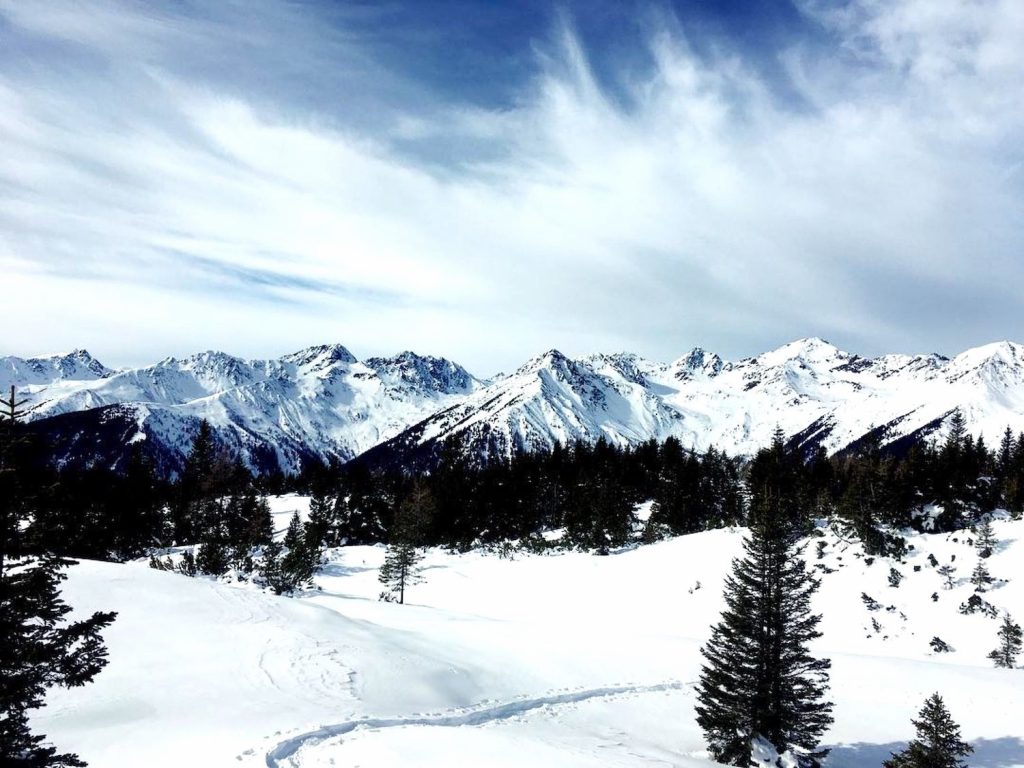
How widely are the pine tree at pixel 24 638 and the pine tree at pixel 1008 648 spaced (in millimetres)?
48995

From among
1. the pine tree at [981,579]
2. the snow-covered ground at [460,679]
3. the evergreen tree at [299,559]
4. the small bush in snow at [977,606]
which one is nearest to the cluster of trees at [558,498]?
the evergreen tree at [299,559]

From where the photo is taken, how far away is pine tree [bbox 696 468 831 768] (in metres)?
21.9

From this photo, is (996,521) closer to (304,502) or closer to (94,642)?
(94,642)

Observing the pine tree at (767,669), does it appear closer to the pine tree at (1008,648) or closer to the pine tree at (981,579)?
the pine tree at (1008,648)

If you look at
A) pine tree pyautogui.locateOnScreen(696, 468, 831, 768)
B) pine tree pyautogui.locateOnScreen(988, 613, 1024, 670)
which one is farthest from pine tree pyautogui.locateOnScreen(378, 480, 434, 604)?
pine tree pyautogui.locateOnScreen(988, 613, 1024, 670)

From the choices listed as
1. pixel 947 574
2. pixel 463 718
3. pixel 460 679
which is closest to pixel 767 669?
pixel 463 718

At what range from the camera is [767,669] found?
22.3 metres

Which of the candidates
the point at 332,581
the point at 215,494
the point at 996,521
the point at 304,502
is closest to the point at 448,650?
the point at 332,581

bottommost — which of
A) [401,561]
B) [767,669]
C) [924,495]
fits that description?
[401,561]

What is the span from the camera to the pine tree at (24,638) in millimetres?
10297

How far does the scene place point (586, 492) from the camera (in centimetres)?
7625

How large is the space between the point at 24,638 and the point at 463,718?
15510 mm

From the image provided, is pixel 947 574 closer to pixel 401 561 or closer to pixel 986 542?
pixel 986 542

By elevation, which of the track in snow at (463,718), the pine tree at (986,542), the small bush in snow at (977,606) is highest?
the pine tree at (986,542)
